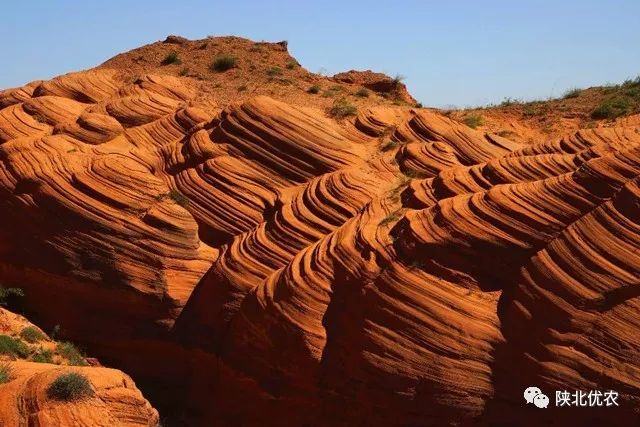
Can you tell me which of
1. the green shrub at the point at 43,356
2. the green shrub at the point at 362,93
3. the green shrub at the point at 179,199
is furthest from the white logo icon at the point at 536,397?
the green shrub at the point at 362,93

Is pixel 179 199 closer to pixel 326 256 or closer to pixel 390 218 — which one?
pixel 326 256

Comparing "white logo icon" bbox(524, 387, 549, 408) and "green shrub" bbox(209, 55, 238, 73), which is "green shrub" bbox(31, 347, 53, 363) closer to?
"white logo icon" bbox(524, 387, 549, 408)

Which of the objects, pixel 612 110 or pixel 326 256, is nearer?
pixel 326 256

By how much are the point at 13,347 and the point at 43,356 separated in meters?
0.72

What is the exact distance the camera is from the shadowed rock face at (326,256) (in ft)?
41.4

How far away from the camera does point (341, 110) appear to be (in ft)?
68.1

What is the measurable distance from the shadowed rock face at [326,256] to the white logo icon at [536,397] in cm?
15

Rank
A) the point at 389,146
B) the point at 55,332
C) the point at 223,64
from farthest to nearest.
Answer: the point at 223,64, the point at 389,146, the point at 55,332

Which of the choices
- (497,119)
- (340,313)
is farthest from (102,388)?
(497,119)

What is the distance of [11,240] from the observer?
18.1 metres

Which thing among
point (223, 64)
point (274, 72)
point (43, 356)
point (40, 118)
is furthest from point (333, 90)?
point (43, 356)

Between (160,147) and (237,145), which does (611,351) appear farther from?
(160,147)

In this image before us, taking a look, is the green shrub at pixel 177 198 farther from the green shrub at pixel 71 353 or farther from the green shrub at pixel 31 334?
the green shrub at pixel 31 334

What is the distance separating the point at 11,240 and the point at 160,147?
4.75 metres
